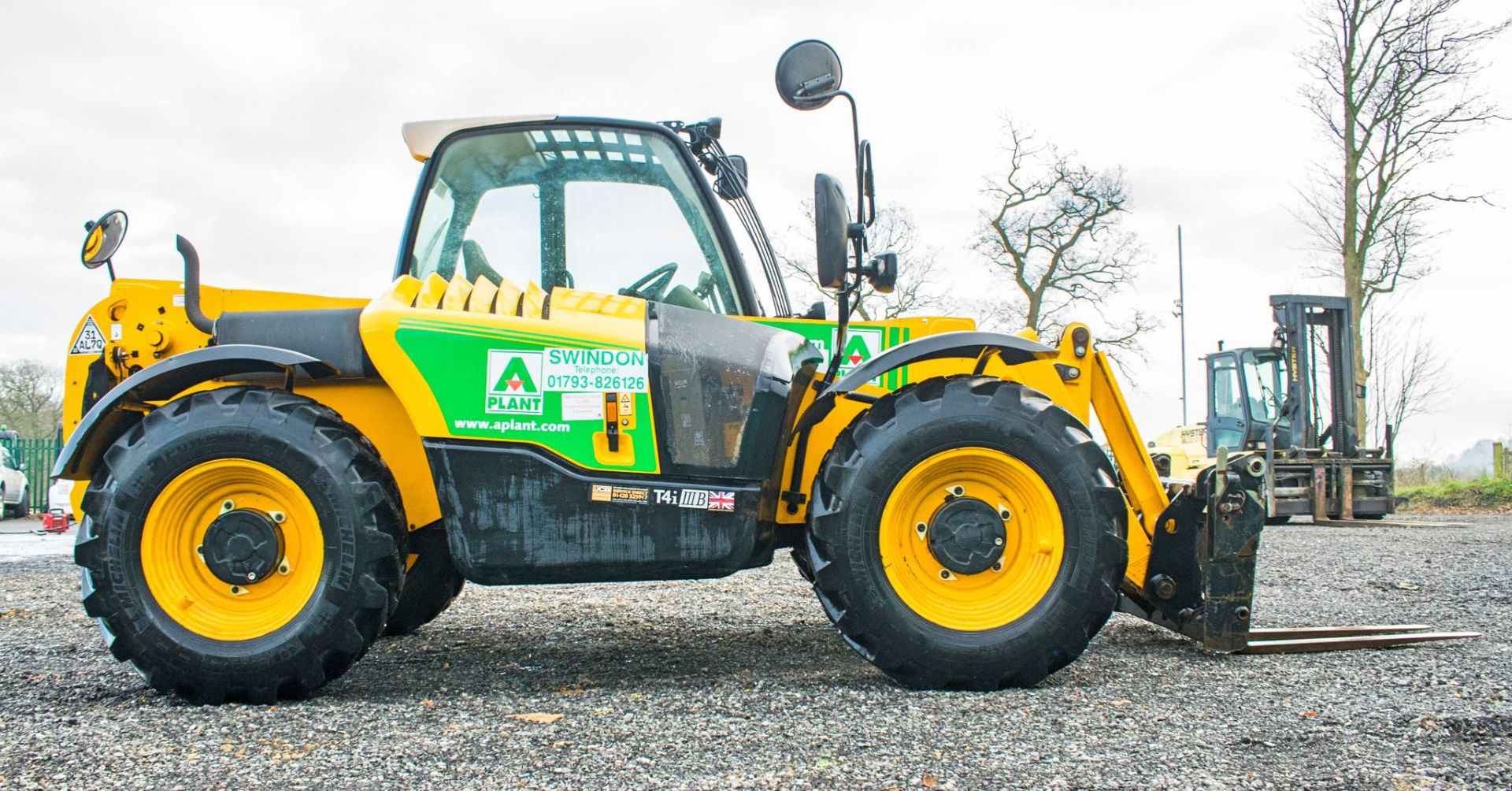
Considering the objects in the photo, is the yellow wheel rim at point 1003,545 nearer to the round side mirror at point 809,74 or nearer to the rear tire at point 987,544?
the rear tire at point 987,544

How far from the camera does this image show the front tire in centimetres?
364

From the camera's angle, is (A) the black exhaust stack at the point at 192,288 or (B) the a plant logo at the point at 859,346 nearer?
(A) the black exhaust stack at the point at 192,288

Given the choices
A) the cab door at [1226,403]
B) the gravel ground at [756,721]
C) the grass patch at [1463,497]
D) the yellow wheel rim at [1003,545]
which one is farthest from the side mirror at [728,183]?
the grass patch at [1463,497]

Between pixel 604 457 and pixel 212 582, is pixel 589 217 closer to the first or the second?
pixel 604 457

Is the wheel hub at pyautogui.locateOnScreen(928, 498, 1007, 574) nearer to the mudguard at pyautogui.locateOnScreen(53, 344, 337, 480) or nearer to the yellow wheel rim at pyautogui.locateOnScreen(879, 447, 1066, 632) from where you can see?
the yellow wheel rim at pyautogui.locateOnScreen(879, 447, 1066, 632)

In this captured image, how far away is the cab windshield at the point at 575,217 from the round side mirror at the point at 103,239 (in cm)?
105

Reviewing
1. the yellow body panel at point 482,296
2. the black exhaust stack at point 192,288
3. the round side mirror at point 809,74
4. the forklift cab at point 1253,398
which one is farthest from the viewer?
the forklift cab at point 1253,398

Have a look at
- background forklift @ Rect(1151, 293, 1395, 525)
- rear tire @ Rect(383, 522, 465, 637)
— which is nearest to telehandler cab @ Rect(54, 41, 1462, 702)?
rear tire @ Rect(383, 522, 465, 637)

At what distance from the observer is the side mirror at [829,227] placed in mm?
3453

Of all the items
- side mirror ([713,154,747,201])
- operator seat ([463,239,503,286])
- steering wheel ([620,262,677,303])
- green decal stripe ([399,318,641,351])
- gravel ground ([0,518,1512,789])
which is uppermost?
side mirror ([713,154,747,201])

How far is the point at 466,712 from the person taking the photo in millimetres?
3490

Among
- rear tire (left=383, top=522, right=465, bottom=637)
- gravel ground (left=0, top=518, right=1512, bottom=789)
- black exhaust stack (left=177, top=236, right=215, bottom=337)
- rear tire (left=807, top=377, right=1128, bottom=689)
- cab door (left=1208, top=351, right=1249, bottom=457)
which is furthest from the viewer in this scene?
cab door (left=1208, top=351, right=1249, bottom=457)

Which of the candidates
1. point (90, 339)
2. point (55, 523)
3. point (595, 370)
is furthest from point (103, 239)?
point (55, 523)

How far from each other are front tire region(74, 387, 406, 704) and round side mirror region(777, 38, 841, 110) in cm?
183
